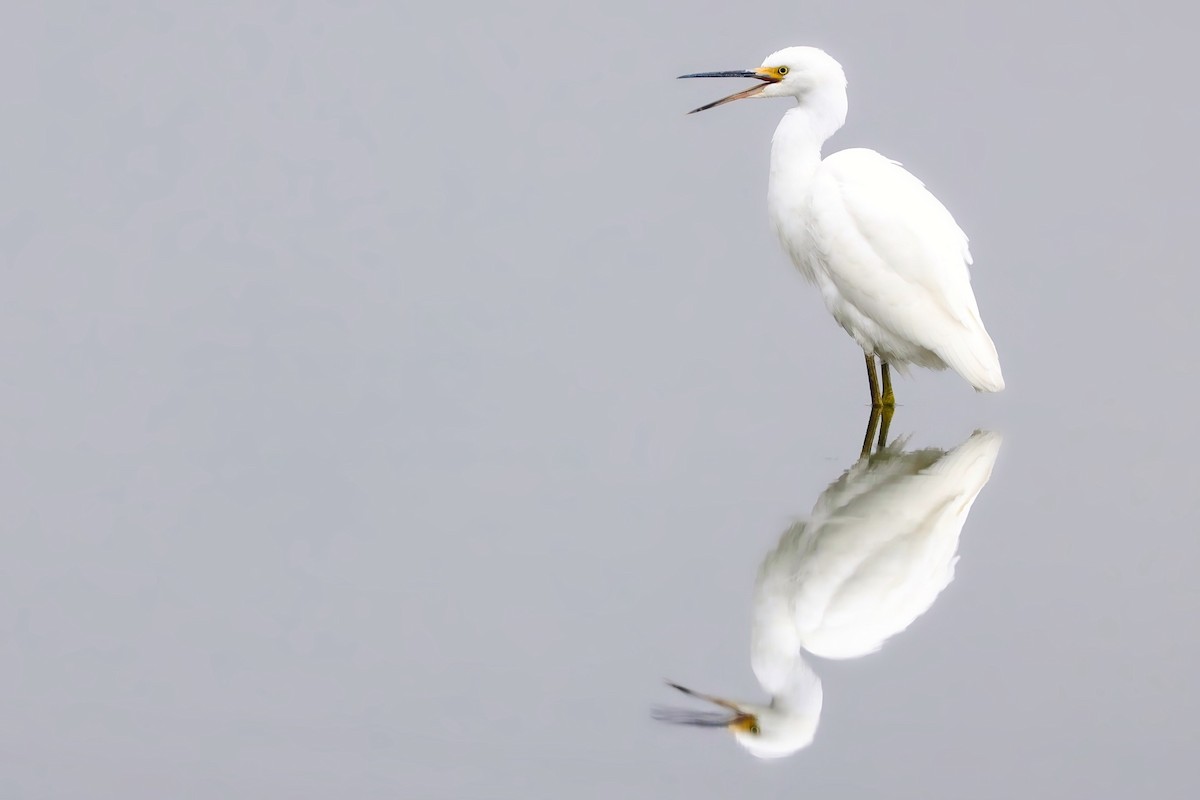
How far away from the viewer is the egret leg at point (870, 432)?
5.73 meters

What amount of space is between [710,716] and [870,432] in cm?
257

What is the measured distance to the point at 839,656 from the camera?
392 centimetres

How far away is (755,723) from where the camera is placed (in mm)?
3637

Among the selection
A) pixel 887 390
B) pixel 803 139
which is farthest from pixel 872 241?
pixel 887 390

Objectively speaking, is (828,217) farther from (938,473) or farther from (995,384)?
(938,473)

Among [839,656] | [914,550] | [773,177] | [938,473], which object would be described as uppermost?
[773,177]

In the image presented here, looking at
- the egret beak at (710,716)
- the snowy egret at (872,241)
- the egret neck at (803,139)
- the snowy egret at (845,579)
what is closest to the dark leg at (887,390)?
the snowy egret at (872,241)

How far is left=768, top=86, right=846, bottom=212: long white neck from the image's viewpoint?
6.42 metres

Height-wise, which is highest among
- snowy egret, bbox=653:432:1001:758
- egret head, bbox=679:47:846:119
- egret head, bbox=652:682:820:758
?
egret head, bbox=679:47:846:119

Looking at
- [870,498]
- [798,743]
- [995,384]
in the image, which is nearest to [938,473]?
[870,498]

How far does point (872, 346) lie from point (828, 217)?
0.54m

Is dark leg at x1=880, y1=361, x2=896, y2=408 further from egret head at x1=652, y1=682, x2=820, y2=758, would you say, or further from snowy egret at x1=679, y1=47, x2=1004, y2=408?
egret head at x1=652, y1=682, x2=820, y2=758

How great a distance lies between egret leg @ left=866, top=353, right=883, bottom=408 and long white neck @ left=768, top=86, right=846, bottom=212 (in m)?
0.64

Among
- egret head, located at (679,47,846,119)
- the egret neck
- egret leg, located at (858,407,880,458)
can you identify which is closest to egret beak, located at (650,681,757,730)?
egret leg, located at (858,407,880,458)
